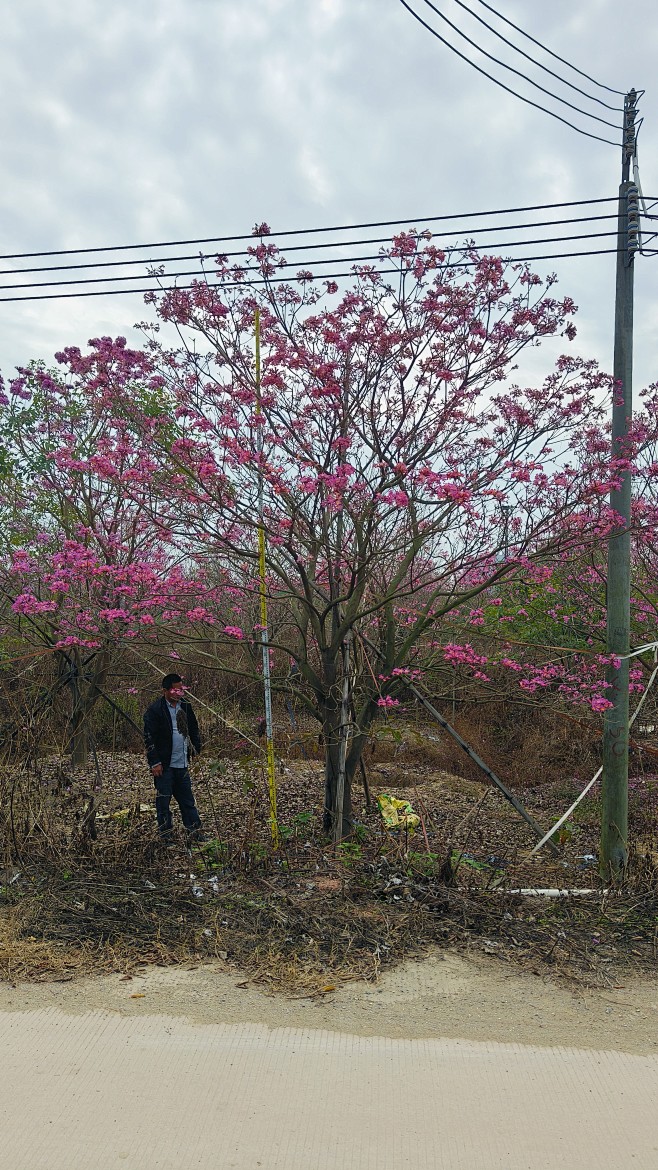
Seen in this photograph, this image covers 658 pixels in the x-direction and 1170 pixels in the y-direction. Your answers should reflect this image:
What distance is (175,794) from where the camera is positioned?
657 centimetres

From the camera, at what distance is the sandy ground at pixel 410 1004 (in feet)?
12.7

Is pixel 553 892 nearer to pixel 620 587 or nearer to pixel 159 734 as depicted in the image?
pixel 620 587

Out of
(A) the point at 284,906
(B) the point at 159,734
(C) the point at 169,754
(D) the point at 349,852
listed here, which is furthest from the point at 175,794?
(A) the point at 284,906

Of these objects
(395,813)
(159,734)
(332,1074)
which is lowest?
(332,1074)

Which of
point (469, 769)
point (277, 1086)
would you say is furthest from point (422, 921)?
point (469, 769)

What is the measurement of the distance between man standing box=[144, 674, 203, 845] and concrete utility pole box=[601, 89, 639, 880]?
316 centimetres

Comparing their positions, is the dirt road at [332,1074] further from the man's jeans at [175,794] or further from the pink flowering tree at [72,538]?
the pink flowering tree at [72,538]

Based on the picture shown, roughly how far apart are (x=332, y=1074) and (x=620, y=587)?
3.90 meters

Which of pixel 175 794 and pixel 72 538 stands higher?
pixel 72 538

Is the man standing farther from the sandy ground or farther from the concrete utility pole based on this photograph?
the concrete utility pole

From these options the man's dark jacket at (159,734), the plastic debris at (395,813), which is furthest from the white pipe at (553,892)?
the man's dark jacket at (159,734)

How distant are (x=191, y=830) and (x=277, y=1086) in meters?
3.21

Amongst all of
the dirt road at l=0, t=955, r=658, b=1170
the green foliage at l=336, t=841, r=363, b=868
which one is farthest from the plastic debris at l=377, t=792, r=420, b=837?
the dirt road at l=0, t=955, r=658, b=1170

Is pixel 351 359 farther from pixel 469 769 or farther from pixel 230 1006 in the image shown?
pixel 469 769
